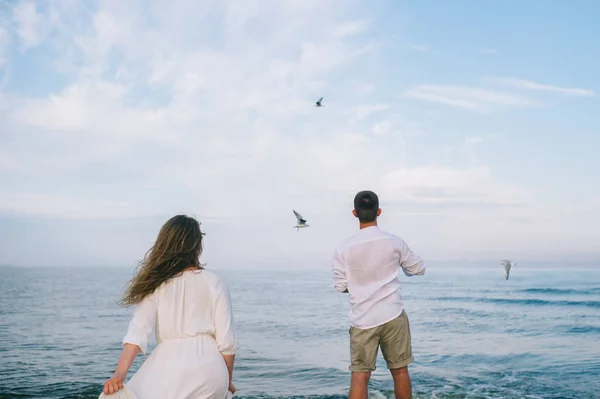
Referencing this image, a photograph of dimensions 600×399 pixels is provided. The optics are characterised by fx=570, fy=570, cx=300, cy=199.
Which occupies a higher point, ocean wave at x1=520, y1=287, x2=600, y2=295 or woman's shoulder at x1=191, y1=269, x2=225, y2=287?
woman's shoulder at x1=191, y1=269, x2=225, y2=287

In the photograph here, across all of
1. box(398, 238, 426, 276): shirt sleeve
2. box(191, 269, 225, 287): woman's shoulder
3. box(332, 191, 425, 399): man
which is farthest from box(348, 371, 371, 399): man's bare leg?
box(191, 269, 225, 287): woman's shoulder

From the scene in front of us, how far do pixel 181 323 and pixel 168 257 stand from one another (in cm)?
43

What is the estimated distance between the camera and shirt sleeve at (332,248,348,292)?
4.96 metres

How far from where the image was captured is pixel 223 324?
12.0 feet

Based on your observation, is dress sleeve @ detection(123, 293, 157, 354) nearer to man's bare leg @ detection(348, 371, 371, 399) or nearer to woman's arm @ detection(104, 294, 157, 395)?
woman's arm @ detection(104, 294, 157, 395)

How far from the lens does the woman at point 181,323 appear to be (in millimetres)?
3518

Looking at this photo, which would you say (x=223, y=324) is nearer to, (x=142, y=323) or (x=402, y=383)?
(x=142, y=323)

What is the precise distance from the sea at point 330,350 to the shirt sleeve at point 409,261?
67.2 inches

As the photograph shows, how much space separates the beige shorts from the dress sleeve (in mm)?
1974

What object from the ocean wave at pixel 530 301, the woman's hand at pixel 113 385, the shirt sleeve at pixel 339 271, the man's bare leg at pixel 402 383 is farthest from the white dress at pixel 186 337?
the ocean wave at pixel 530 301

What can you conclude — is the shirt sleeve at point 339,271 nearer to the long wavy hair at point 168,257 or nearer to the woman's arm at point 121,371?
the long wavy hair at point 168,257

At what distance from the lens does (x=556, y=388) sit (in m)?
9.41

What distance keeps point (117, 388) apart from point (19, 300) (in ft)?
91.0

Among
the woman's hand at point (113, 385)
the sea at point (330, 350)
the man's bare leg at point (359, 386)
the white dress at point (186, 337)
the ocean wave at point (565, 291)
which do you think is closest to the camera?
the woman's hand at point (113, 385)
